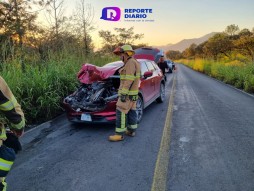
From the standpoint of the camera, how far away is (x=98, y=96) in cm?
661

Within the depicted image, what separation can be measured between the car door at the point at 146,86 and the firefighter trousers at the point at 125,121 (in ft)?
4.78

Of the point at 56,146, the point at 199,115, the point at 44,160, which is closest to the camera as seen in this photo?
the point at 44,160

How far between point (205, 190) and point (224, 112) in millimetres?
5128

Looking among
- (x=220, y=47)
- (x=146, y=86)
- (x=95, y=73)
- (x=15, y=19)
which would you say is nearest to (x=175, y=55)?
(x=220, y=47)

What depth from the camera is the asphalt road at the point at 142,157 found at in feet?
12.1

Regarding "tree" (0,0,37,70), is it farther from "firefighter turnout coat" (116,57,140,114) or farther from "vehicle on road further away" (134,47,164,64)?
"firefighter turnout coat" (116,57,140,114)

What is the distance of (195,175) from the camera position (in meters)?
3.87

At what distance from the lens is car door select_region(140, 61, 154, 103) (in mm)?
7311

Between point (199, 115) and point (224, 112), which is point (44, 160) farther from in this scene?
point (224, 112)

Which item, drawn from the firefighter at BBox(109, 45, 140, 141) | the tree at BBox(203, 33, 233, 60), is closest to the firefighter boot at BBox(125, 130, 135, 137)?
the firefighter at BBox(109, 45, 140, 141)

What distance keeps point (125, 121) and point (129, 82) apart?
859 millimetres

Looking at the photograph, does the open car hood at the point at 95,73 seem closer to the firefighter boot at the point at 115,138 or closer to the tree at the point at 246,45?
the firefighter boot at the point at 115,138

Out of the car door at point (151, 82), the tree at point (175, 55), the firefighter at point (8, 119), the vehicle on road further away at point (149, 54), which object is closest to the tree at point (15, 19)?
the vehicle on road further away at point (149, 54)

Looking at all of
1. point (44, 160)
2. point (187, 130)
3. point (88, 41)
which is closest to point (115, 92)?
point (187, 130)
